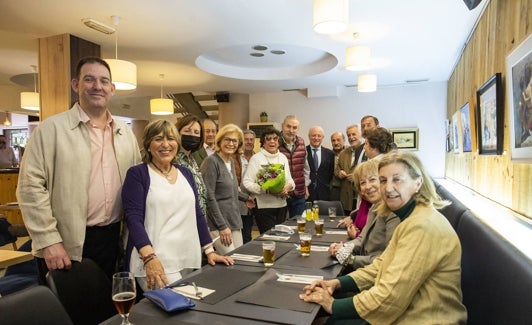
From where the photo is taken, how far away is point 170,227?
6.21 feet

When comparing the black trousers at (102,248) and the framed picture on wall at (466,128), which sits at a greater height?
the framed picture on wall at (466,128)

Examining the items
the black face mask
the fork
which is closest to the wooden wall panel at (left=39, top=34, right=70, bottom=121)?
the black face mask

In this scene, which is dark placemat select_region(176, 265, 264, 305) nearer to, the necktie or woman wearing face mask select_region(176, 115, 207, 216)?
woman wearing face mask select_region(176, 115, 207, 216)

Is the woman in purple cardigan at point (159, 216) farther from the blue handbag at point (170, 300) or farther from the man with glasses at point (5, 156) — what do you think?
the man with glasses at point (5, 156)

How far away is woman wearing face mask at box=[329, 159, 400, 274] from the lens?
197 cm

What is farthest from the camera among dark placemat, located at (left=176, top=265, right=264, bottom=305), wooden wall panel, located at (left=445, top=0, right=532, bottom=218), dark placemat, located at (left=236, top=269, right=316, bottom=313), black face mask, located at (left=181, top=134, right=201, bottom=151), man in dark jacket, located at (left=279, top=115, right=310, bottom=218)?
man in dark jacket, located at (left=279, top=115, right=310, bottom=218)

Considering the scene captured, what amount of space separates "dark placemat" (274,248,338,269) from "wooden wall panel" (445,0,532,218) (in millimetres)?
1263

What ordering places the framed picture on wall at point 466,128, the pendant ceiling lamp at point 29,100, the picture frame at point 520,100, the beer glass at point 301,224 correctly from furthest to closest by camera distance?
the pendant ceiling lamp at point 29,100, the framed picture on wall at point 466,128, the beer glass at point 301,224, the picture frame at point 520,100

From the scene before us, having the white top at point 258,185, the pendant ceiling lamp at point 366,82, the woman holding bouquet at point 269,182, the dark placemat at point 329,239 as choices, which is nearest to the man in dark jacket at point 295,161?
the woman holding bouquet at point 269,182

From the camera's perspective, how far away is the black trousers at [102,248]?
1964 mm

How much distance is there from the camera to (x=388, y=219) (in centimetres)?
200

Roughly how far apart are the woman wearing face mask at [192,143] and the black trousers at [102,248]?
63cm

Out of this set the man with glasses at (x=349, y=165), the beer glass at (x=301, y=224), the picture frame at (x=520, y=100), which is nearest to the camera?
the picture frame at (x=520, y=100)

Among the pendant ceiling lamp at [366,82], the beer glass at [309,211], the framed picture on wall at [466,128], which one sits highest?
the pendant ceiling lamp at [366,82]
